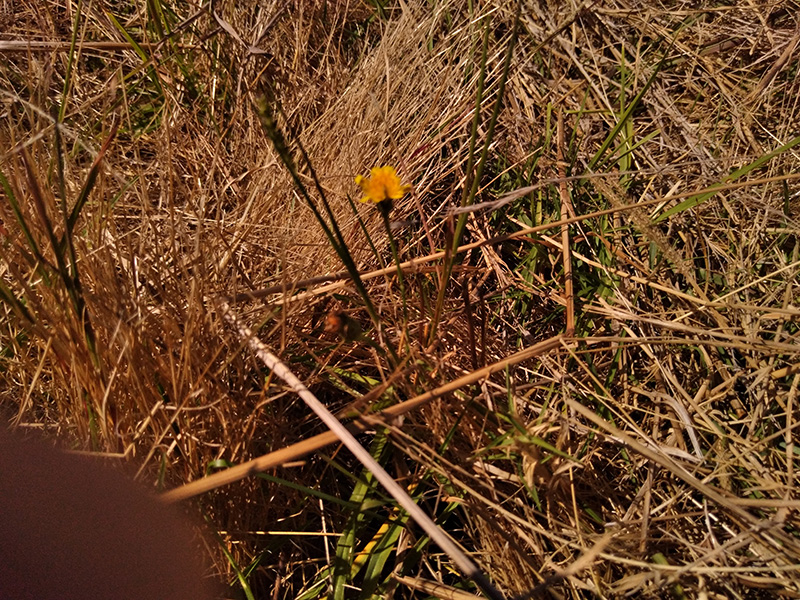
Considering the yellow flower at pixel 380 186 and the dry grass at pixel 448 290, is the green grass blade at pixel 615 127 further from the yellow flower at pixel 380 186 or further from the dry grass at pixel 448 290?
the yellow flower at pixel 380 186

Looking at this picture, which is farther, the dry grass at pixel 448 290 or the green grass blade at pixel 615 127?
the green grass blade at pixel 615 127

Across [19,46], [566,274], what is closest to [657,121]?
[566,274]

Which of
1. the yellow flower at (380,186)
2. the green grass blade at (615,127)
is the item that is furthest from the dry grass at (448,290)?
the yellow flower at (380,186)

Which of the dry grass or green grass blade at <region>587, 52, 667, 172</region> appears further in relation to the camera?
green grass blade at <region>587, 52, 667, 172</region>

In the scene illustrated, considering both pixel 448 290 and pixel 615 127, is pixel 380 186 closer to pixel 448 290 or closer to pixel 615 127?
pixel 448 290

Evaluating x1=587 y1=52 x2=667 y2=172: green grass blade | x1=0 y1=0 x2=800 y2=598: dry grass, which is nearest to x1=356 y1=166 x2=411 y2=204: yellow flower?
x1=0 y1=0 x2=800 y2=598: dry grass

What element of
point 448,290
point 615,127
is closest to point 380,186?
point 448,290

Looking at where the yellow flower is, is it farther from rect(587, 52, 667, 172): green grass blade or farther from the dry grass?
rect(587, 52, 667, 172): green grass blade

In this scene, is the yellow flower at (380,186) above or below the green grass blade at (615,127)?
above

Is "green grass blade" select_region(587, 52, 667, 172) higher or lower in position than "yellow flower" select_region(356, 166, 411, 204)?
lower
